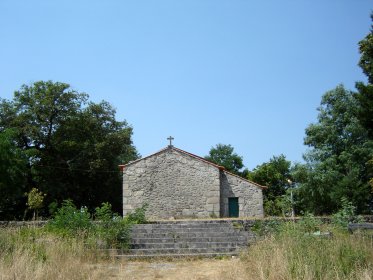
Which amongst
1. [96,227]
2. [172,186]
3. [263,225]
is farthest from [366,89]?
[172,186]

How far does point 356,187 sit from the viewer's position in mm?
24922

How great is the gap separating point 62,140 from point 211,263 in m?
25.9

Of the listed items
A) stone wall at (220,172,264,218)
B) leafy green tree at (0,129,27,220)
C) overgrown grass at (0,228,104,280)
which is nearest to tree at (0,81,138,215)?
leafy green tree at (0,129,27,220)

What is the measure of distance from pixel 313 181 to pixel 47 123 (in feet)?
72.1

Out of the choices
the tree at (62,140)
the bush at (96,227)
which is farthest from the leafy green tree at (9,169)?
the bush at (96,227)

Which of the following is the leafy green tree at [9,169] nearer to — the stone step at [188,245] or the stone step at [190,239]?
the stone step at [190,239]

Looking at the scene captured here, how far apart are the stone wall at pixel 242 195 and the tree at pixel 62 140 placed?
12.1m

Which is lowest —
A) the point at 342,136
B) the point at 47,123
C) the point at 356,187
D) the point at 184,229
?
the point at 184,229

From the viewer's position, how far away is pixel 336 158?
2664cm

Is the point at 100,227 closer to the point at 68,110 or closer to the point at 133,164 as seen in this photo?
the point at 133,164

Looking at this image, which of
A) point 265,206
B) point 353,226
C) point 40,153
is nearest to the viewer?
point 353,226

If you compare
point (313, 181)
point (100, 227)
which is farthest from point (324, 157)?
point (100, 227)

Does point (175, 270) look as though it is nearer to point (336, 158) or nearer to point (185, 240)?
point (185, 240)

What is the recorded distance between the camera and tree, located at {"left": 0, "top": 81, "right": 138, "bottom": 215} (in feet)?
105
